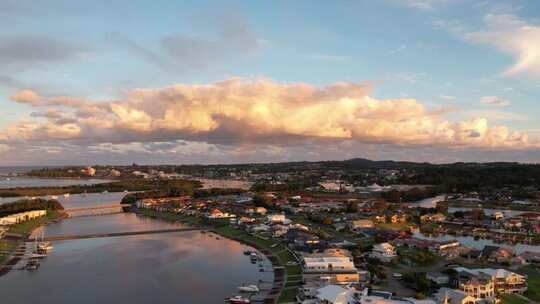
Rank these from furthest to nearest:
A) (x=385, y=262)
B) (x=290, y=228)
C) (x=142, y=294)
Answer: (x=290, y=228)
(x=385, y=262)
(x=142, y=294)

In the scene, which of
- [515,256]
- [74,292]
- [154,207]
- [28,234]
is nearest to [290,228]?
[515,256]

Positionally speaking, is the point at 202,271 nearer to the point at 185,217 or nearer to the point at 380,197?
the point at 185,217

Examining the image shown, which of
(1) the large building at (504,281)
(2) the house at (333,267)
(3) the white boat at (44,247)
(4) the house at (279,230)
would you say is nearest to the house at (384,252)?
(2) the house at (333,267)

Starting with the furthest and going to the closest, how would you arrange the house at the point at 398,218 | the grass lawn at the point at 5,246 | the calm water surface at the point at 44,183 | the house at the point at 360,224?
1. the calm water surface at the point at 44,183
2. the house at the point at 398,218
3. the house at the point at 360,224
4. the grass lawn at the point at 5,246

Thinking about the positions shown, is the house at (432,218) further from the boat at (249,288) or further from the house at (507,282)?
the boat at (249,288)

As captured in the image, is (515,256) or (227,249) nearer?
(515,256)

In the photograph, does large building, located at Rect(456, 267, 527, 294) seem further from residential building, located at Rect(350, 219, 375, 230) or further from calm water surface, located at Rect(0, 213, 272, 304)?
residential building, located at Rect(350, 219, 375, 230)

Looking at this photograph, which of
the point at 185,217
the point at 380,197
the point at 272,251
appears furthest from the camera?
the point at 380,197

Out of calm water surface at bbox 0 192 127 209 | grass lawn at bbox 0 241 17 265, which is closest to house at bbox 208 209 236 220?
grass lawn at bbox 0 241 17 265
